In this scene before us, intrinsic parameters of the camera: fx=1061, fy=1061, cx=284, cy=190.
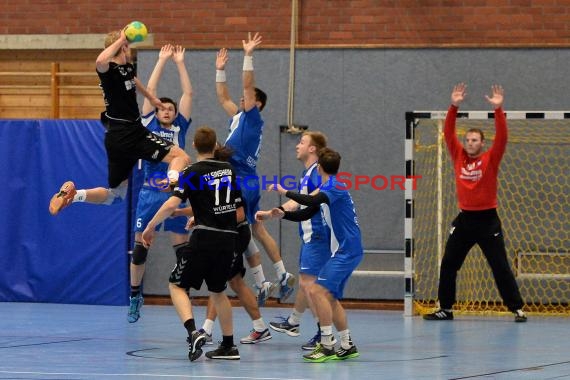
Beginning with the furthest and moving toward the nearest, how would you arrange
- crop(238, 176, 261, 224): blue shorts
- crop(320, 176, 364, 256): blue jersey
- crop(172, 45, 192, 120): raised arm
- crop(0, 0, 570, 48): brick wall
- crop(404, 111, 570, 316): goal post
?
crop(0, 0, 570, 48): brick wall, crop(404, 111, 570, 316): goal post, crop(172, 45, 192, 120): raised arm, crop(238, 176, 261, 224): blue shorts, crop(320, 176, 364, 256): blue jersey

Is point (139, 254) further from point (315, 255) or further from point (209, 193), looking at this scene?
point (209, 193)

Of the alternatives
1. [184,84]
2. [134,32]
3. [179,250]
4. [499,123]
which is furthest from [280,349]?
[499,123]

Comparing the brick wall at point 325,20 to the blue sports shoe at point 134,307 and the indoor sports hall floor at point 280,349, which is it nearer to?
the indoor sports hall floor at point 280,349

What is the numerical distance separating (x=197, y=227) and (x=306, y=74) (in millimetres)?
6269

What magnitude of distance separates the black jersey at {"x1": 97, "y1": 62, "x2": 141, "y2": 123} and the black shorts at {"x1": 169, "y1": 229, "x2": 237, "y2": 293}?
198cm

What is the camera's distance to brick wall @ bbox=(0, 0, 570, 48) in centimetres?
1459

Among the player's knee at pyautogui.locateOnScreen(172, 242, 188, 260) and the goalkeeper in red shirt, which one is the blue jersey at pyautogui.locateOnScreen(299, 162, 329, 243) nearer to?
the player's knee at pyautogui.locateOnScreen(172, 242, 188, 260)

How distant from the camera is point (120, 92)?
402 inches

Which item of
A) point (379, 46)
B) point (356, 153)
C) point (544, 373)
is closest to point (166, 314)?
point (356, 153)

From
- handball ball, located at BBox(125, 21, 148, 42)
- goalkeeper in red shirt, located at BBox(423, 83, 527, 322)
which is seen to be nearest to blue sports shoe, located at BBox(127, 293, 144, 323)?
handball ball, located at BBox(125, 21, 148, 42)

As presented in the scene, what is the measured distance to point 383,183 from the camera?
14.5 m

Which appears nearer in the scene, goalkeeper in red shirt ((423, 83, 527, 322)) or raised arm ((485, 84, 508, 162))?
raised arm ((485, 84, 508, 162))

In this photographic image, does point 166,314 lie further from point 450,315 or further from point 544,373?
point 544,373

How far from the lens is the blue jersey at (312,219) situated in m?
9.74
